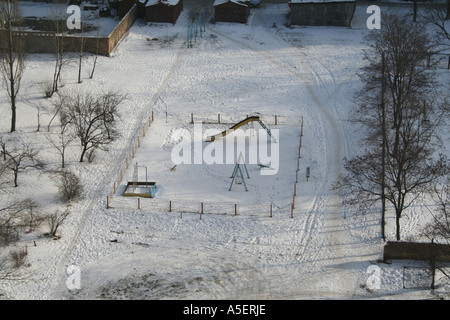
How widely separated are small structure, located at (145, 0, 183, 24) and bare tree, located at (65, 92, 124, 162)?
16740 mm

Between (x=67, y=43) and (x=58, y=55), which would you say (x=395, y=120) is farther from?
(x=67, y=43)

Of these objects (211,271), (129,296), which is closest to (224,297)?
(211,271)

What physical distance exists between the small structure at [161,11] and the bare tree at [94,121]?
16.7m

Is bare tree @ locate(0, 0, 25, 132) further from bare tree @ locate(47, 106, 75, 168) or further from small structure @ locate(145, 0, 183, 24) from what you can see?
small structure @ locate(145, 0, 183, 24)

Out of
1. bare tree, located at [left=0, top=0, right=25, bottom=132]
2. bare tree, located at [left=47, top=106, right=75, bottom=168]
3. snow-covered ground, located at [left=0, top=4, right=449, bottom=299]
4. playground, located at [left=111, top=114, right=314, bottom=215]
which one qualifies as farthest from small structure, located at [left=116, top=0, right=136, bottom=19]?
bare tree, located at [left=47, top=106, right=75, bottom=168]

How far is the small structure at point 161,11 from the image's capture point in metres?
57.5

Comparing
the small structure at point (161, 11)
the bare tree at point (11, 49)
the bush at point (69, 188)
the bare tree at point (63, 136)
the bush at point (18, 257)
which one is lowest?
the bush at point (18, 257)

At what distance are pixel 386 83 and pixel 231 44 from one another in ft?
59.6

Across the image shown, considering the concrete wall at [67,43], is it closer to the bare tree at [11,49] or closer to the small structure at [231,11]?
the bare tree at [11,49]

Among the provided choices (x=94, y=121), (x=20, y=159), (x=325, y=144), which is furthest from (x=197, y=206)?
(x=325, y=144)

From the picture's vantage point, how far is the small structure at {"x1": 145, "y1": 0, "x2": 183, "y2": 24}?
57531mm

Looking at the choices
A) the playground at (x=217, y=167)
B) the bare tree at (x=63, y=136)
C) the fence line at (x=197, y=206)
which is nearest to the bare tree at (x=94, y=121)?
the bare tree at (x=63, y=136)

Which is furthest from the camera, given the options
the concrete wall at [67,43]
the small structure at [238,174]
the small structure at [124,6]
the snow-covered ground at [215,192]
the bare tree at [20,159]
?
the small structure at [124,6]

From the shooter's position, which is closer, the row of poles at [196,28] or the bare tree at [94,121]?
the bare tree at [94,121]
